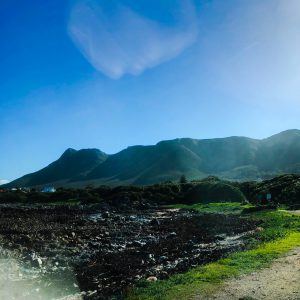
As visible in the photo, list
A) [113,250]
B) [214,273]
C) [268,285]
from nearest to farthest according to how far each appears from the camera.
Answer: [268,285], [214,273], [113,250]

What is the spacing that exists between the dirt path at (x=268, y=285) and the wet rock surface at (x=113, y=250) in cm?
409

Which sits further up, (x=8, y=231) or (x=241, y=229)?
(x=8, y=231)

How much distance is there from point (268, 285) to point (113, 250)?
1484 cm

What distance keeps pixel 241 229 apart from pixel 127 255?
16.4 m

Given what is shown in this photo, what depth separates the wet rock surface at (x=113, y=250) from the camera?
21.6m

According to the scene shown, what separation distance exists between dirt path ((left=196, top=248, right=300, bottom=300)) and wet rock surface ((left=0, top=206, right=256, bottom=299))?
4092mm

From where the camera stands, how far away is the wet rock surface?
21556 millimetres

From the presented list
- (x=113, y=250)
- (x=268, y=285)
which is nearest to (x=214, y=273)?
(x=268, y=285)

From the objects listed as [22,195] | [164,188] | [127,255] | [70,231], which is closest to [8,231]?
[70,231]

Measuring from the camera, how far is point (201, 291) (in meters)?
17.5

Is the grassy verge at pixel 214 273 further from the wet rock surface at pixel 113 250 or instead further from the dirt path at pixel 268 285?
the wet rock surface at pixel 113 250

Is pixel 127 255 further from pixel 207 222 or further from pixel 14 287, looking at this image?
pixel 207 222

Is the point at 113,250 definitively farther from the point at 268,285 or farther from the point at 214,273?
the point at 268,285

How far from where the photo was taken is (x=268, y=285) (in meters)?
17.9
